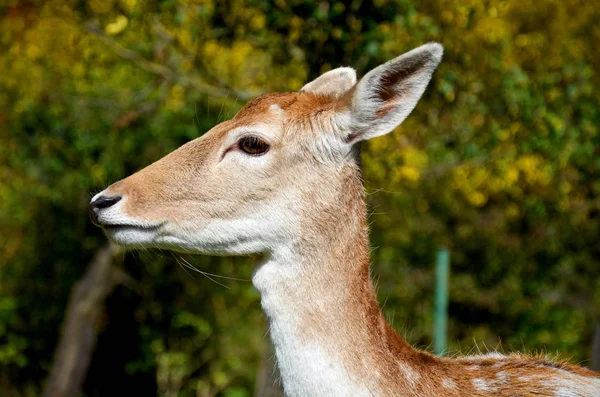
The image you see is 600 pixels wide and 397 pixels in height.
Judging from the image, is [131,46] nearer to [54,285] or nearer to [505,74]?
[505,74]

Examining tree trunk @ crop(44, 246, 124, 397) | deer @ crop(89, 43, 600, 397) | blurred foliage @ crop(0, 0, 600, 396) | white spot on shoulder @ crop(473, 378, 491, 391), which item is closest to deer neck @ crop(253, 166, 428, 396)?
deer @ crop(89, 43, 600, 397)

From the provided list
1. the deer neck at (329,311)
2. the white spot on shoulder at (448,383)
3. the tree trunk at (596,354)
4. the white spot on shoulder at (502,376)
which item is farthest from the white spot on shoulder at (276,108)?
the tree trunk at (596,354)

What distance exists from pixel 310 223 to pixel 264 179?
0.80 feet

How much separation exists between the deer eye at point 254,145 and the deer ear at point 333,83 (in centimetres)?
50

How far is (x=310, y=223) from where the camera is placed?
3762 millimetres

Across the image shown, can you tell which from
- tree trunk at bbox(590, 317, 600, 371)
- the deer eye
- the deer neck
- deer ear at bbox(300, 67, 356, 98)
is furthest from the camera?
tree trunk at bbox(590, 317, 600, 371)

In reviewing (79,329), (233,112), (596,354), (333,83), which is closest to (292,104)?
(333,83)

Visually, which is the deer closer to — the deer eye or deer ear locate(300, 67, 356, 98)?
the deer eye

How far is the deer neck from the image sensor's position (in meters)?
3.52

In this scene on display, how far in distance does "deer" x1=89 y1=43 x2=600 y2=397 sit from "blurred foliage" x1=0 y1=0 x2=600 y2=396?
1038mm

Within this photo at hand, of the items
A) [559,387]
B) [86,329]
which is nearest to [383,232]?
[86,329]

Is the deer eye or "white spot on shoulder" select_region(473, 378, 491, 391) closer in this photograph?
"white spot on shoulder" select_region(473, 378, 491, 391)

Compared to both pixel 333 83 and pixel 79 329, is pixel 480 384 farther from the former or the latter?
pixel 79 329

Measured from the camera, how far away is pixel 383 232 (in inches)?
434
